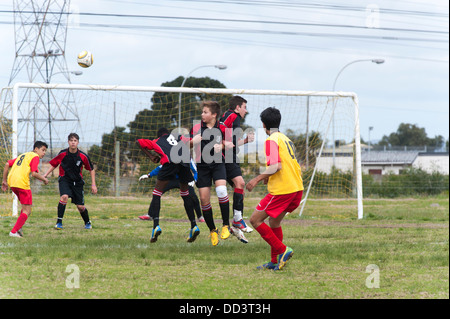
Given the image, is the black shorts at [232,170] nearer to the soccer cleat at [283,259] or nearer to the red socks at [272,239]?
the red socks at [272,239]

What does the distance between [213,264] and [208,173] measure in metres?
1.79

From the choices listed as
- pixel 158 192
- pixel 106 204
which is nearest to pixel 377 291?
pixel 158 192

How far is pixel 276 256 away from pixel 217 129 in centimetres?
234

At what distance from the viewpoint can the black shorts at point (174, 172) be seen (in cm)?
896

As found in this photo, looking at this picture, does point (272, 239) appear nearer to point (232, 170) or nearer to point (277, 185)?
point (277, 185)

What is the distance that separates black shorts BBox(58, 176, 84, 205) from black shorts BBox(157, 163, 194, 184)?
10.2 feet

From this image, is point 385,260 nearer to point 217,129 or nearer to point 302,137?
point 217,129

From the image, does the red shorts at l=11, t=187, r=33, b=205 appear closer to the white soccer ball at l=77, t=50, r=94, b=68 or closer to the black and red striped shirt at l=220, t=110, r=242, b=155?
the black and red striped shirt at l=220, t=110, r=242, b=155

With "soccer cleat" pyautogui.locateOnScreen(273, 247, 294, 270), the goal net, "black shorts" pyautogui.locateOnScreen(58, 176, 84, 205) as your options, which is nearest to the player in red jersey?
"black shorts" pyautogui.locateOnScreen(58, 176, 84, 205)

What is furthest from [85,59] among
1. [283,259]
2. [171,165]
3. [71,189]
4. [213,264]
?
[283,259]

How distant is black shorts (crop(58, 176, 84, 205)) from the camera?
11.4 m

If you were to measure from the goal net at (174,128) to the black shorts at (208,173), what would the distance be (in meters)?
6.57

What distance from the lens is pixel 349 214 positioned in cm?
1697

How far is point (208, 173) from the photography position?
840cm
